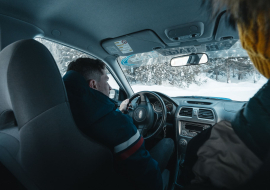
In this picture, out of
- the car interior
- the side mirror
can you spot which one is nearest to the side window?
the car interior

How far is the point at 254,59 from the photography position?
497 millimetres

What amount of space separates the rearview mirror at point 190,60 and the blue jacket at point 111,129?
2.31 meters

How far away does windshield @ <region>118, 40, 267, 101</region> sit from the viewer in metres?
2.39

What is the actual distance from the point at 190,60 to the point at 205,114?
1.28 metres

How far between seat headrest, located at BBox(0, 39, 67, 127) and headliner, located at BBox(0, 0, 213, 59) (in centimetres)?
119

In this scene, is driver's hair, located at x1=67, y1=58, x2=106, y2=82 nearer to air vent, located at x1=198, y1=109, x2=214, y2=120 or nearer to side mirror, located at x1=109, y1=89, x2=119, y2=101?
air vent, located at x1=198, y1=109, x2=214, y2=120

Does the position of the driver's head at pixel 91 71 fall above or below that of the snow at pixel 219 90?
above

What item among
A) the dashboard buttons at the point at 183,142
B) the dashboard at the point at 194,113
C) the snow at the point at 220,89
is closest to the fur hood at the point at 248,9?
the dashboard at the point at 194,113

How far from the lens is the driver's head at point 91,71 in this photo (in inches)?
55.2

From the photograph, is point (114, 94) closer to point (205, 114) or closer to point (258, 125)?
point (205, 114)

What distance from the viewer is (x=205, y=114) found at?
2168mm

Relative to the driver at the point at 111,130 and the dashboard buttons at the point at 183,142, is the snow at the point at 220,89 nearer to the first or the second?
the dashboard buttons at the point at 183,142

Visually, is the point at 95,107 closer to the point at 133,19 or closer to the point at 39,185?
the point at 39,185

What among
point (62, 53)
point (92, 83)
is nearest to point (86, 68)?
point (92, 83)
